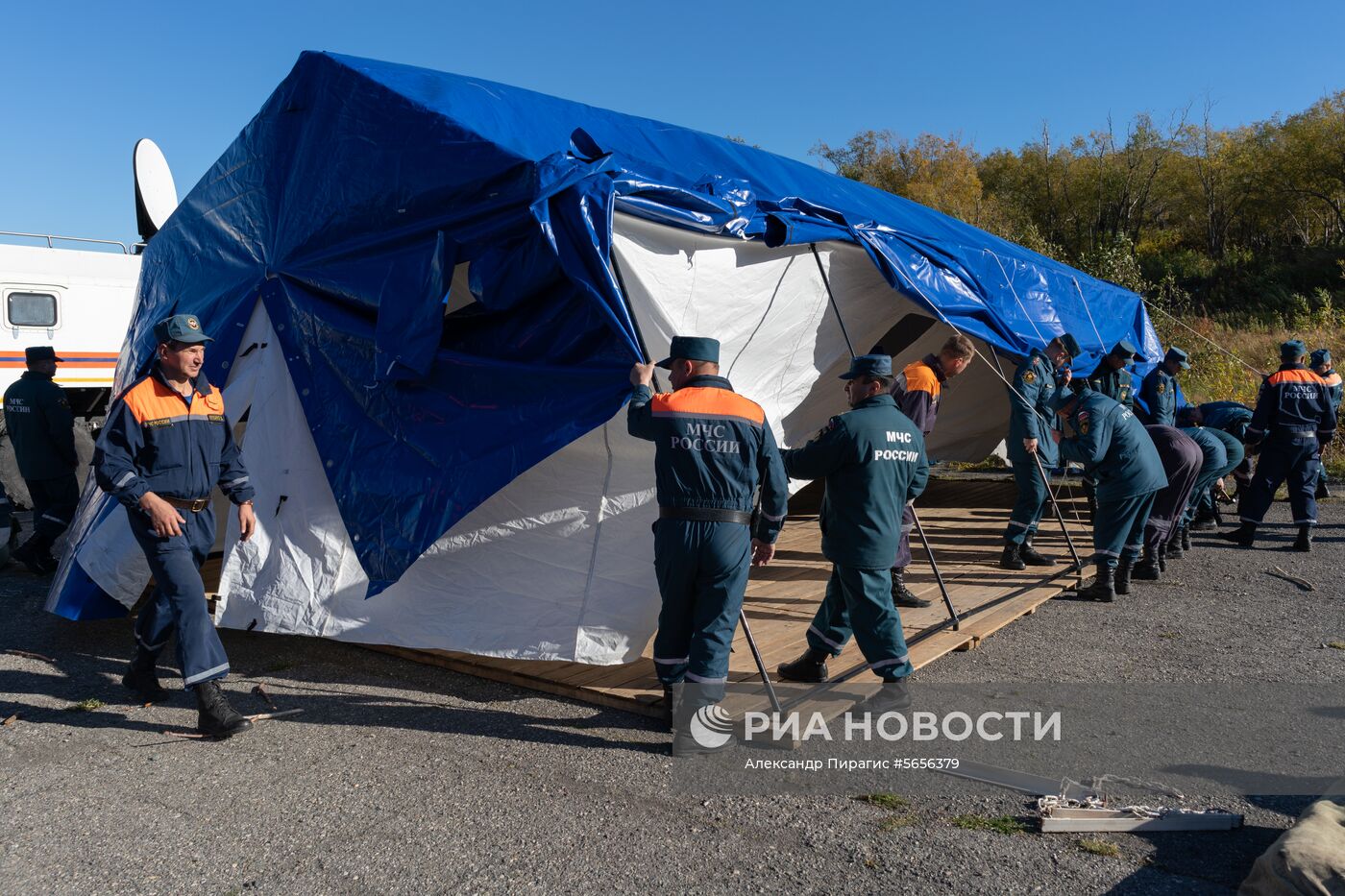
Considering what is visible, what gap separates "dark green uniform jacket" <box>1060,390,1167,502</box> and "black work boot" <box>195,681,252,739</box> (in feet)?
17.2

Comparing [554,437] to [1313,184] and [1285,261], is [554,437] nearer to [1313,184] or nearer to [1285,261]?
[1285,261]

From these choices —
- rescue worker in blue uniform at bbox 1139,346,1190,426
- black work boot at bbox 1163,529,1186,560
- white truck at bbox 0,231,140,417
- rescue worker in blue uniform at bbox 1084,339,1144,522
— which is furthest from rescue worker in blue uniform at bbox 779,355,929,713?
white truck at bbox 0,231,140,417

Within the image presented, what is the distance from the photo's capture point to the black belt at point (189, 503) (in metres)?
4.36

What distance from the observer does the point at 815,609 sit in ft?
20.1

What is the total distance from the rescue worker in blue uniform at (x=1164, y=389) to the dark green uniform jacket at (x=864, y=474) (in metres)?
5.60

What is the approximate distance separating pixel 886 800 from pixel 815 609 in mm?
2609

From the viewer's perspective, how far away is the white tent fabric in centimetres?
478

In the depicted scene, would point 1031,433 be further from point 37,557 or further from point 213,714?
point 37,557

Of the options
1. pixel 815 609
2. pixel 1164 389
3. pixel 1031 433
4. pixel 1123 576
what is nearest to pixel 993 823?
pixel 815 609

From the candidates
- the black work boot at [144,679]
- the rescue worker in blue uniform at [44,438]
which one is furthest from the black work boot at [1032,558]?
the rescue worker in blue uniform at [44,438]

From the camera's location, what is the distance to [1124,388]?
8.27m

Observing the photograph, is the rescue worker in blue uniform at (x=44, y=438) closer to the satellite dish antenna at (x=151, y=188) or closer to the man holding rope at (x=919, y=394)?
the satellite dish antenna at (x=151, y=188)

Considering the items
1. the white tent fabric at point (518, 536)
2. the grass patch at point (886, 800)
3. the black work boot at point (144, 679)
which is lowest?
the black work boot at point (144, 679)

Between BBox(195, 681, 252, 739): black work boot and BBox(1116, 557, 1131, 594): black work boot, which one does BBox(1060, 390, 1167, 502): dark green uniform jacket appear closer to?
BBox(1116, 557, 1131, 594): black work boot
